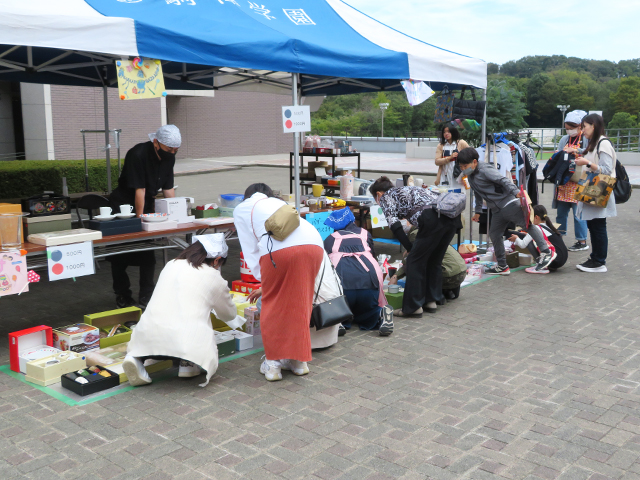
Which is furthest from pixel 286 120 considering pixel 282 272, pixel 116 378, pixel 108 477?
pixel 108 477

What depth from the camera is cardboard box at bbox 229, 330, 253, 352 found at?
15.7 ft

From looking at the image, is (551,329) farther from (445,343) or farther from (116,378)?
(116,378)

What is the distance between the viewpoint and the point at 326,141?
933 centimetres

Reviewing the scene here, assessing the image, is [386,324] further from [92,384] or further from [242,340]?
[92,384]

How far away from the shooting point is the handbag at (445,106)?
8.19m

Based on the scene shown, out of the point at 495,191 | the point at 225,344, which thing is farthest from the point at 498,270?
the point at 225,344

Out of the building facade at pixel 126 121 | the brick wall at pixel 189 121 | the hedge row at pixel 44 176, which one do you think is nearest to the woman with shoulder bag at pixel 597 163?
the hedge row at pixel 44 176

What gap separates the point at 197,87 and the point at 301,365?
21.4 ft

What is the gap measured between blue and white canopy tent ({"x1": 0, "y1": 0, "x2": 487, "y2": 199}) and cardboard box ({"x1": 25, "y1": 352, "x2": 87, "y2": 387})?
2170 millimetres

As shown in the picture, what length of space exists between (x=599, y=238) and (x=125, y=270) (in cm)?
530

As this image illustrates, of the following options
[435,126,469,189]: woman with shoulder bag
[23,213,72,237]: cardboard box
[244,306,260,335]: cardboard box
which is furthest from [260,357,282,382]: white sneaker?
[435,126,469,189]: woman with shoulder bag

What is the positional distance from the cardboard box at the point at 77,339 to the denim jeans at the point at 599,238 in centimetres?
552

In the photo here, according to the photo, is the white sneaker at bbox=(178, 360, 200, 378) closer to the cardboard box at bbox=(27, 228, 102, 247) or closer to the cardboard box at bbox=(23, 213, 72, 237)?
the cardboard box at bbox=(27, 228, 102, 247)

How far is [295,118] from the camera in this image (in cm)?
596
